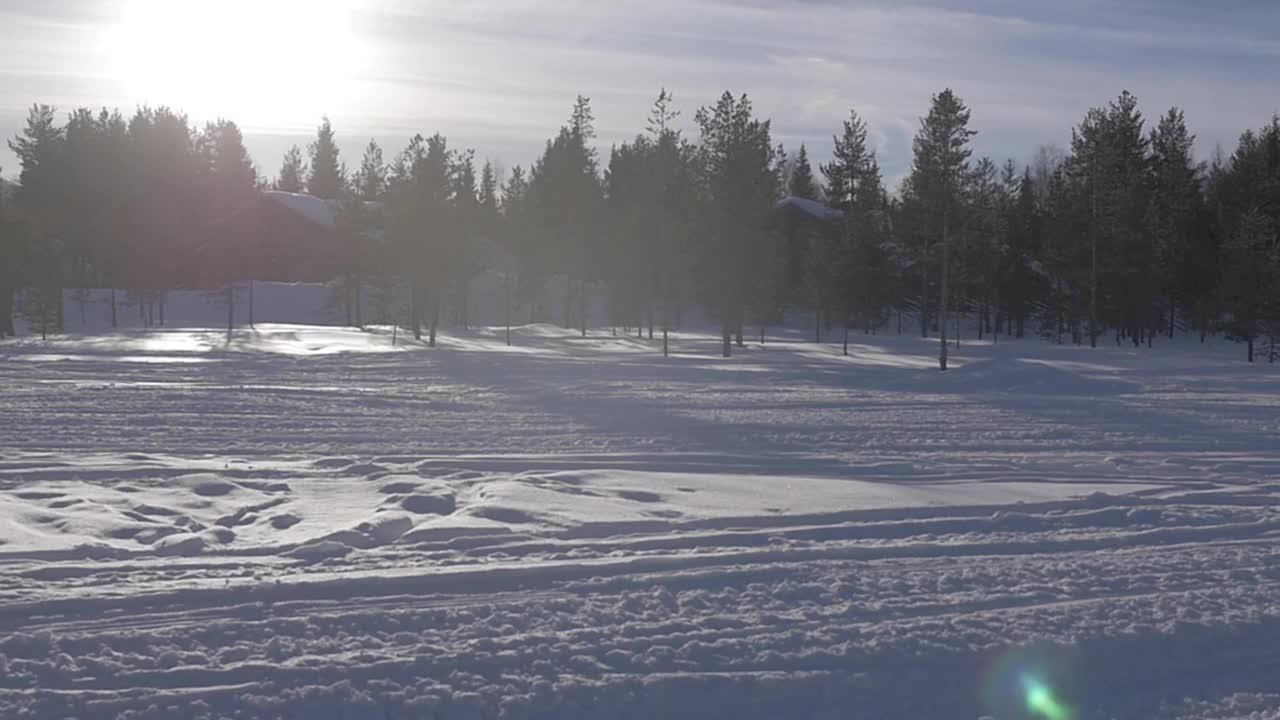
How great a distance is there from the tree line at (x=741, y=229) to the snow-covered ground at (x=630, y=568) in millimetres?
23595

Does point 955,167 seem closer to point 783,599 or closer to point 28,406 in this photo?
point 28,406

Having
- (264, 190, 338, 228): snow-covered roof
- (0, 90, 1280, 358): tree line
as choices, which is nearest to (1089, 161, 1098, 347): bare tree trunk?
(0, 90, 1280, 358): tree line

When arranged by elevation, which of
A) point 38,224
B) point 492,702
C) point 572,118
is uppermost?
point 572,118

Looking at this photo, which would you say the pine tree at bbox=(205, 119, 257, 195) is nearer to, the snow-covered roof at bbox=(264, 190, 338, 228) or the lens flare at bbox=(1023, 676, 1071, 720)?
the snow-covered roof at bbox=(264, 190, 338, 228)

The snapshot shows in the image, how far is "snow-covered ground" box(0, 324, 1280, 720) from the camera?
574cm

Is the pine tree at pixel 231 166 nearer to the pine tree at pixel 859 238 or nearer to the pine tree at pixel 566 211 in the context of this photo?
the pine tree at pixel 566 211

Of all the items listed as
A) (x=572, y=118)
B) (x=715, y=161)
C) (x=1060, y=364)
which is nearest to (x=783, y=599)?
(x=1060, y=364)

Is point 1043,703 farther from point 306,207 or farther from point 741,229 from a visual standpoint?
point 306,207

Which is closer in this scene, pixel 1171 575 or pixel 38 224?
pixel 1171 575

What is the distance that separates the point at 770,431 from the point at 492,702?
12.2 meters

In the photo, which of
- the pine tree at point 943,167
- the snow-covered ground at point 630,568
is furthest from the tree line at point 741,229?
the snow-covered ground at point 630,568

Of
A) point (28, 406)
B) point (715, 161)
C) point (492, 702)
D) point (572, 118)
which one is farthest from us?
point (572, 118)

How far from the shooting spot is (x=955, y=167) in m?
39.2

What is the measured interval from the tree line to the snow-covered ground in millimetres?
23595
